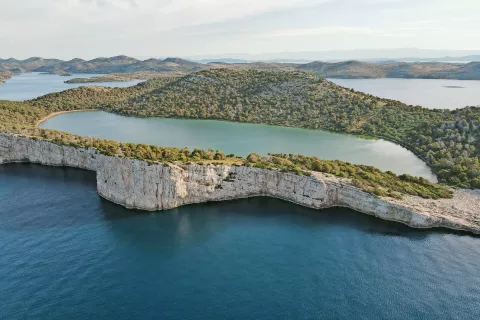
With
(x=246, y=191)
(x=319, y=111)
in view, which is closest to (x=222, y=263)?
(x=246, y=191)

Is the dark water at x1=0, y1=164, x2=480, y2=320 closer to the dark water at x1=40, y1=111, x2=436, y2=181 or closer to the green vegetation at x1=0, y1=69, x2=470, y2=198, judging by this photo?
the green vegetation at x1=0, y1=69, x2=470, y2=198

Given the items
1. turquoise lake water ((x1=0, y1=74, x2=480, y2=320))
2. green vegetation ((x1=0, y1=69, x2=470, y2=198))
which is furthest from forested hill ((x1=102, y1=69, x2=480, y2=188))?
turquoise lake water ((x1=0, y1=74, x2=480, y2=320))

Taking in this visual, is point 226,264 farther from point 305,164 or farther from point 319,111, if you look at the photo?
point 319,111

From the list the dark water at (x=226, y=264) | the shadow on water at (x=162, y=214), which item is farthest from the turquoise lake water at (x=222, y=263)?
the shadow on water at (x=162, y=214)

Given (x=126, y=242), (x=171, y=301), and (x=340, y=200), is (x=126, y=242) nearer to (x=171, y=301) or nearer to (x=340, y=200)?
(x=171, y=301)

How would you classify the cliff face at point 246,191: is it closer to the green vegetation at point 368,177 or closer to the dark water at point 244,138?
the green vegetation at point 368,177

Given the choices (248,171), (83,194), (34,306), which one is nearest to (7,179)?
(83,194)
